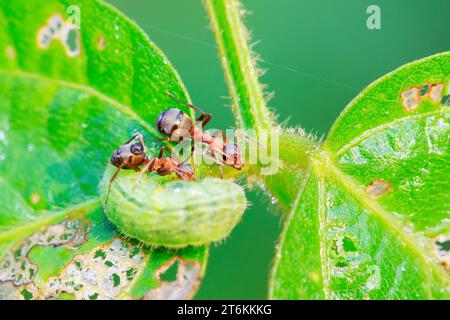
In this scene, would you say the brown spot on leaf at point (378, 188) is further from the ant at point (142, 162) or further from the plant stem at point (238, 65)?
the ant at point (142, 162)

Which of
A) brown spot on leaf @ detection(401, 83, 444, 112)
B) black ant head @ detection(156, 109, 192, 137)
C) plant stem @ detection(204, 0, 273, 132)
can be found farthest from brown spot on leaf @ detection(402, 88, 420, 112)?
A: black ant head @ detection(156, 109, 192, 137)

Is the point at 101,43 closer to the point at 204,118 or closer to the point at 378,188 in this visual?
the point at 204,118

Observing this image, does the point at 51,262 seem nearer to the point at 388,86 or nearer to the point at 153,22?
the point at 388,86

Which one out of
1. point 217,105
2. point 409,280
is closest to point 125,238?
point 409,280

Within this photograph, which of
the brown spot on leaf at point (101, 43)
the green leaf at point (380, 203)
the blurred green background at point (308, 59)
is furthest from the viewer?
the blurred green background at point (308, 59)

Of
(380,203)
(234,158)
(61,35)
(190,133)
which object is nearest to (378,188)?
(380,203)

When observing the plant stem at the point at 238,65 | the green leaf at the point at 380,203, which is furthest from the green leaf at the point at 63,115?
the green leaf at the point at 380,203

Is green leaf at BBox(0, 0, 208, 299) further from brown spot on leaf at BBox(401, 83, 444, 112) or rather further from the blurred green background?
the blurred green background

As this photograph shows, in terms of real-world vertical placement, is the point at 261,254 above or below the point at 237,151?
below
